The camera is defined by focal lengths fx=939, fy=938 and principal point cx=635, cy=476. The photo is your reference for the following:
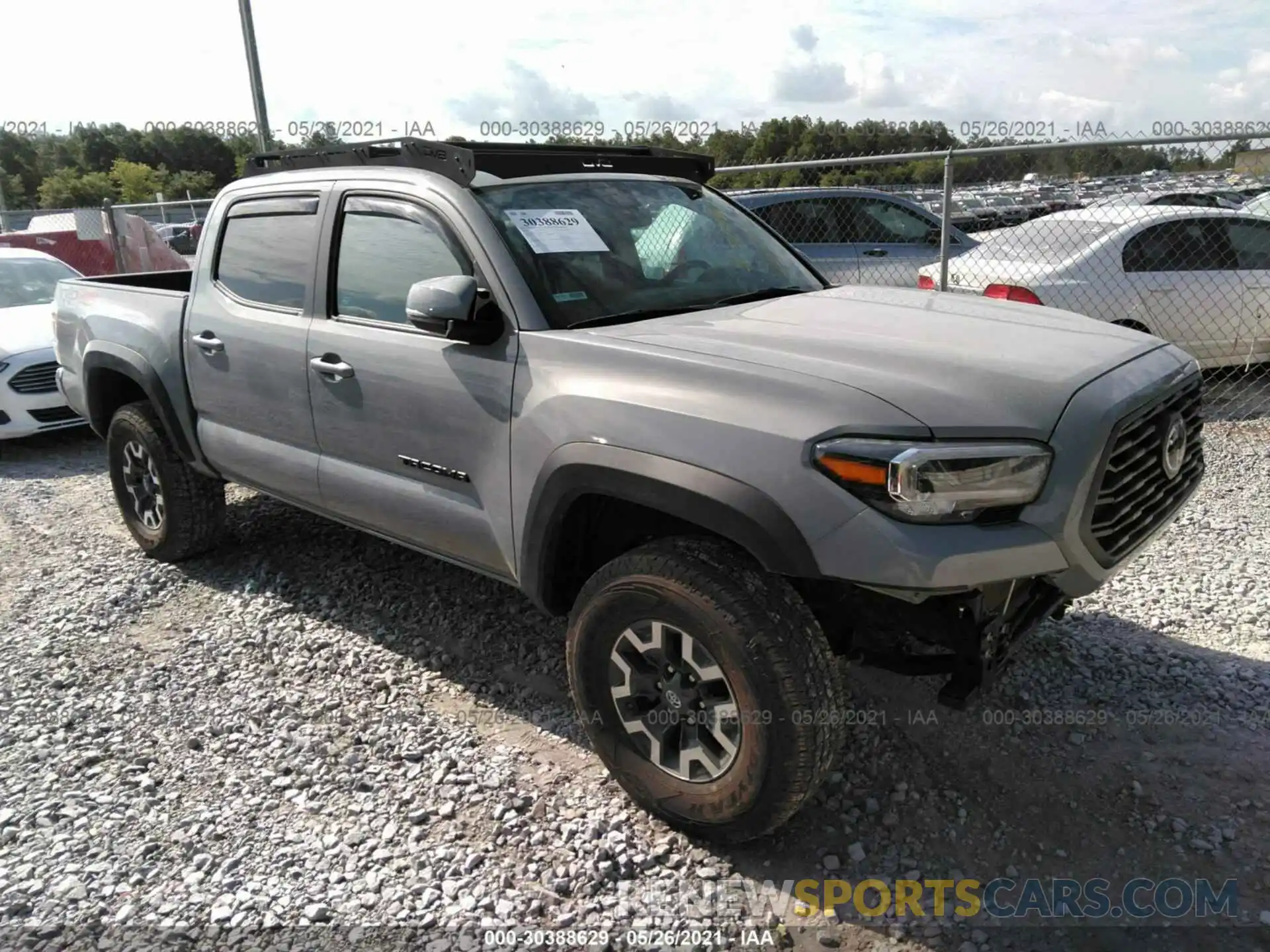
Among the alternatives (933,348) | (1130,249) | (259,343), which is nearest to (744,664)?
(933,348)

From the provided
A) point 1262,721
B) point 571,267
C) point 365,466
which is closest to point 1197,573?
point 1262,721

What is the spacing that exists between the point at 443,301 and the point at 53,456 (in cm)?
638

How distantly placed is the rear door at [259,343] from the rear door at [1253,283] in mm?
6931

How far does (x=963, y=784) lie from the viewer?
297cm

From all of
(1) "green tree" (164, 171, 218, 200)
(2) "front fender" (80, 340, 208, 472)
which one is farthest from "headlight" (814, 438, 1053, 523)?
(1) "green tree" (164, 171, 218, 200)

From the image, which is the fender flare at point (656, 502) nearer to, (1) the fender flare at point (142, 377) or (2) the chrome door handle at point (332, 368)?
(2) the chrome door handle at point (332, 368)

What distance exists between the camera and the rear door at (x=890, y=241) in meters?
8.86

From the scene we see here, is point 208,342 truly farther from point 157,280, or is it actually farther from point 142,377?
point 157,280

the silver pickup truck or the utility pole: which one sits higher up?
the utility pole

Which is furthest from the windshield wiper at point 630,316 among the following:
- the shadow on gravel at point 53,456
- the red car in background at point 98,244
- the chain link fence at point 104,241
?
the red car in background at point 98,244

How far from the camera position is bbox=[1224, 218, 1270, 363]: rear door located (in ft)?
23.7

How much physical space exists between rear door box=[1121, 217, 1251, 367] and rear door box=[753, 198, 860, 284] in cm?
250

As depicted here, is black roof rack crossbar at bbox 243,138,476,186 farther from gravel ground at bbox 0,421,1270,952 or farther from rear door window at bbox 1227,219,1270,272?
rear door window at bbox 1227,219,1270,272

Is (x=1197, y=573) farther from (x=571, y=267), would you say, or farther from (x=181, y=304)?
(x=181, y=304)
